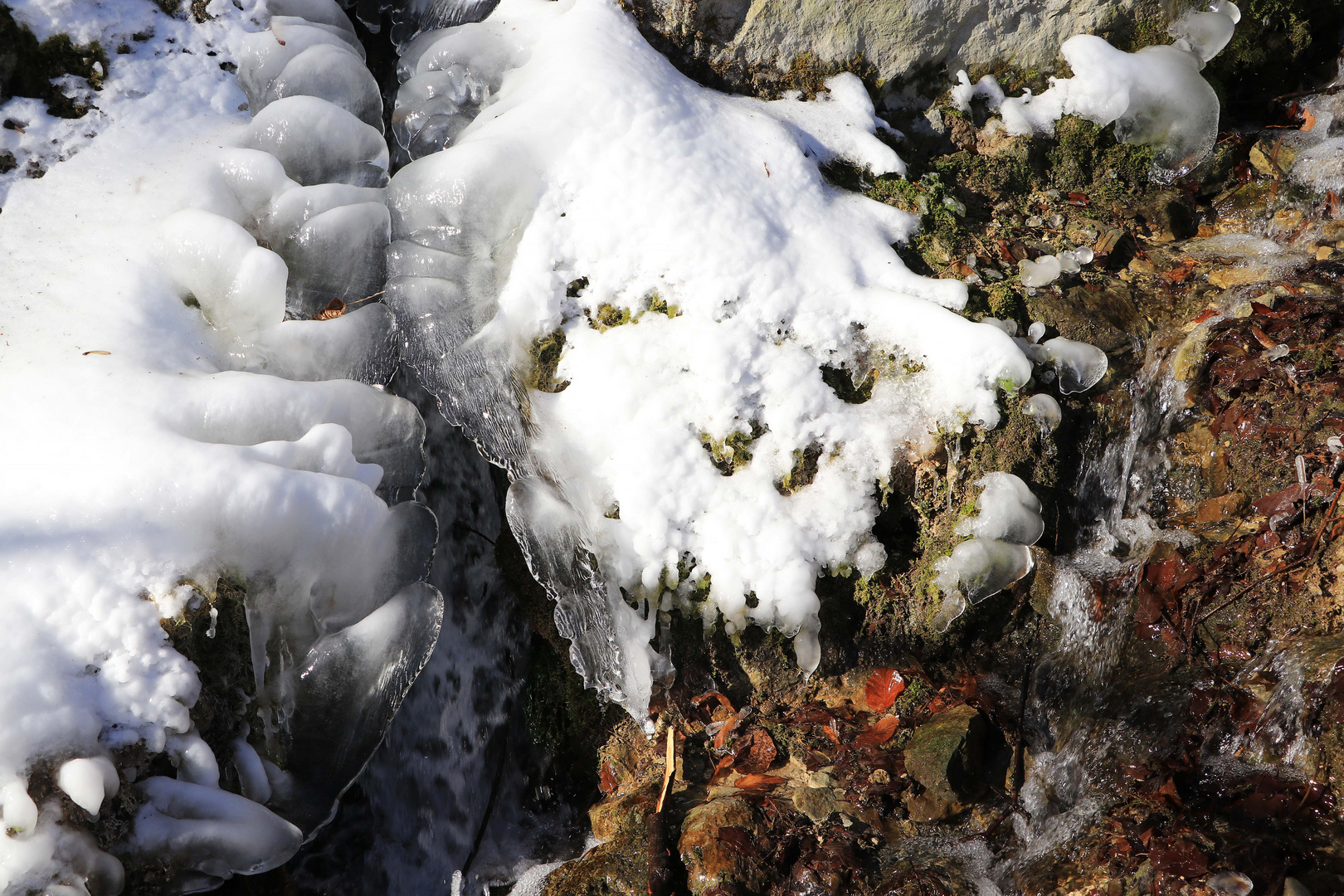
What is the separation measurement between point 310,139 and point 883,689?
3.21m

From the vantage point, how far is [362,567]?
261cm

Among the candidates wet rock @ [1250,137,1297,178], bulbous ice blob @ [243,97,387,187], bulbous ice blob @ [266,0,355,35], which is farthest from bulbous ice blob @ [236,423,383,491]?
wet rock @ [1250,137,1297,178]

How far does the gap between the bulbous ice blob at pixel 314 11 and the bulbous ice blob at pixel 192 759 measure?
10.7 feet

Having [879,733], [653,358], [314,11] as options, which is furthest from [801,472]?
→ [314,11]

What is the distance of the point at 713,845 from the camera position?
273 cm

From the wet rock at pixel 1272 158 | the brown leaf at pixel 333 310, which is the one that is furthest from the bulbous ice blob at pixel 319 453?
the wet rock at pixel 1272 158

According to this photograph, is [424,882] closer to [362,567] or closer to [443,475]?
[362,567]

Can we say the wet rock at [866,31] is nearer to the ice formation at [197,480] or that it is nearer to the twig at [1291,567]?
A: the ice formation at [197,480]

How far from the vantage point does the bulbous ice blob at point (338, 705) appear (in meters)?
2.46

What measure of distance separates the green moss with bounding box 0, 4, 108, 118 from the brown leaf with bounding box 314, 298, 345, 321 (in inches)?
54.8

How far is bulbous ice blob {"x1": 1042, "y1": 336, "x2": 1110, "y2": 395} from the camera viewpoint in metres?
3.32

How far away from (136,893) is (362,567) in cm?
102

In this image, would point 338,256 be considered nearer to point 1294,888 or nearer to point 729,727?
point 729,727

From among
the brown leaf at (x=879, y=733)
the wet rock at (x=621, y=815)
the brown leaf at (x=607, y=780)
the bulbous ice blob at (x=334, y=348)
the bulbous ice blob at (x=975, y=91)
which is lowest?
the brown leaf at (x=607, y=780)
